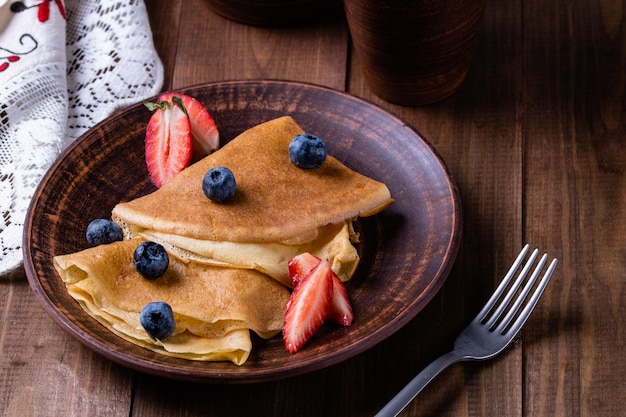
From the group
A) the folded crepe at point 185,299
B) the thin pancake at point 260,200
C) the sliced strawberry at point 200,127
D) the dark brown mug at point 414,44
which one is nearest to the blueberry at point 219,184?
the thin pancake at point 260,200

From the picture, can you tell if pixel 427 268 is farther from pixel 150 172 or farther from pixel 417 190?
pixel 150 172

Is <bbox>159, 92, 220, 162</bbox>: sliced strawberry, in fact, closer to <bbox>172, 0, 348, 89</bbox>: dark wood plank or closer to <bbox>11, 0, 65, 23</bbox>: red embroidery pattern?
<bbox>172, 0, 348, 89</bbox>: dark wood plank

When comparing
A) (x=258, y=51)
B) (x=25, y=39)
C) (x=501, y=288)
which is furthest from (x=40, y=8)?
(x=501, y=288)

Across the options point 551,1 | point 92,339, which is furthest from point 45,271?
point 551,1

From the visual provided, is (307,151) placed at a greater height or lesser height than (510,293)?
greater

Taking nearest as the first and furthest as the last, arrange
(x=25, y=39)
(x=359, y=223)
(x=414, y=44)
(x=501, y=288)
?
(x=501, y=288), (x=359, y=223), (x=414, y=44), (x=25, y=39)

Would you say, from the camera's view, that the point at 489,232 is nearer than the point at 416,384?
No

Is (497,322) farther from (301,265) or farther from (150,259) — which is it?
(150,259)

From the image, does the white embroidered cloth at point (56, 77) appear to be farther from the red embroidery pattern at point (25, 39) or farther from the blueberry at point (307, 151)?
the blueberry at point (307, 151)
